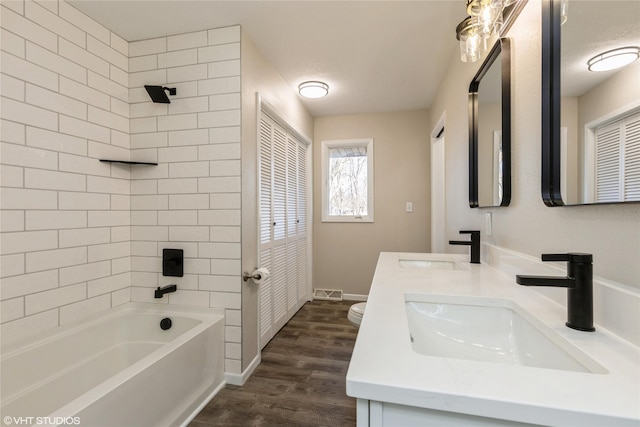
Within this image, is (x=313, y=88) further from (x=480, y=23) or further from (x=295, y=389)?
(x=295, y=389)

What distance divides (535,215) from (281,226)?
1994 millimetres

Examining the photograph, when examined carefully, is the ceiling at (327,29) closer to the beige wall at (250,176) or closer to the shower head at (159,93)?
the beige wall at (250,176)

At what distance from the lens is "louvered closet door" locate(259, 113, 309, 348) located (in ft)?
7.47

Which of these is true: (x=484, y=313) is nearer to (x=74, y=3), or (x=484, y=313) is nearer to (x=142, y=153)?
(x=142, y=153)

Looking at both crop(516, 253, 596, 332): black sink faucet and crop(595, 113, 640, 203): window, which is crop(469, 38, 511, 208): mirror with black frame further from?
crop(516, 253, 596, 332): black sink faucet

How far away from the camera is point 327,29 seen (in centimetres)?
185

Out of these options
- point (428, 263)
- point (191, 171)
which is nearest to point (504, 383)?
point (428, 263)

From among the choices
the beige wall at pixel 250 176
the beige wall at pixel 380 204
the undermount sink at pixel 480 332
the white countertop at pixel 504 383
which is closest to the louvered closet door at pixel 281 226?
the beige wall at pixel 250 176

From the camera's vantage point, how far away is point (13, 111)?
1362 millimetres

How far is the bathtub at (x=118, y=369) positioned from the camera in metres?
1.14

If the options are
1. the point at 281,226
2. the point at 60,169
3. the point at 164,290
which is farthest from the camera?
the point at 281,226

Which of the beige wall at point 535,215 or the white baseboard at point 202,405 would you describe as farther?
the white baseboard at point 202,405

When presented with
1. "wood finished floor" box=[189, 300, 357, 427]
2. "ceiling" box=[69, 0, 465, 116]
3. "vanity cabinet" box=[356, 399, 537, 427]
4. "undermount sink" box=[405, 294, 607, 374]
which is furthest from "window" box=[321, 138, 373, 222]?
"vanity cabinet" box=[356, 399, 537, 427]

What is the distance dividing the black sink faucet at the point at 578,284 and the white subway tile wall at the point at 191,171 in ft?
5.14
